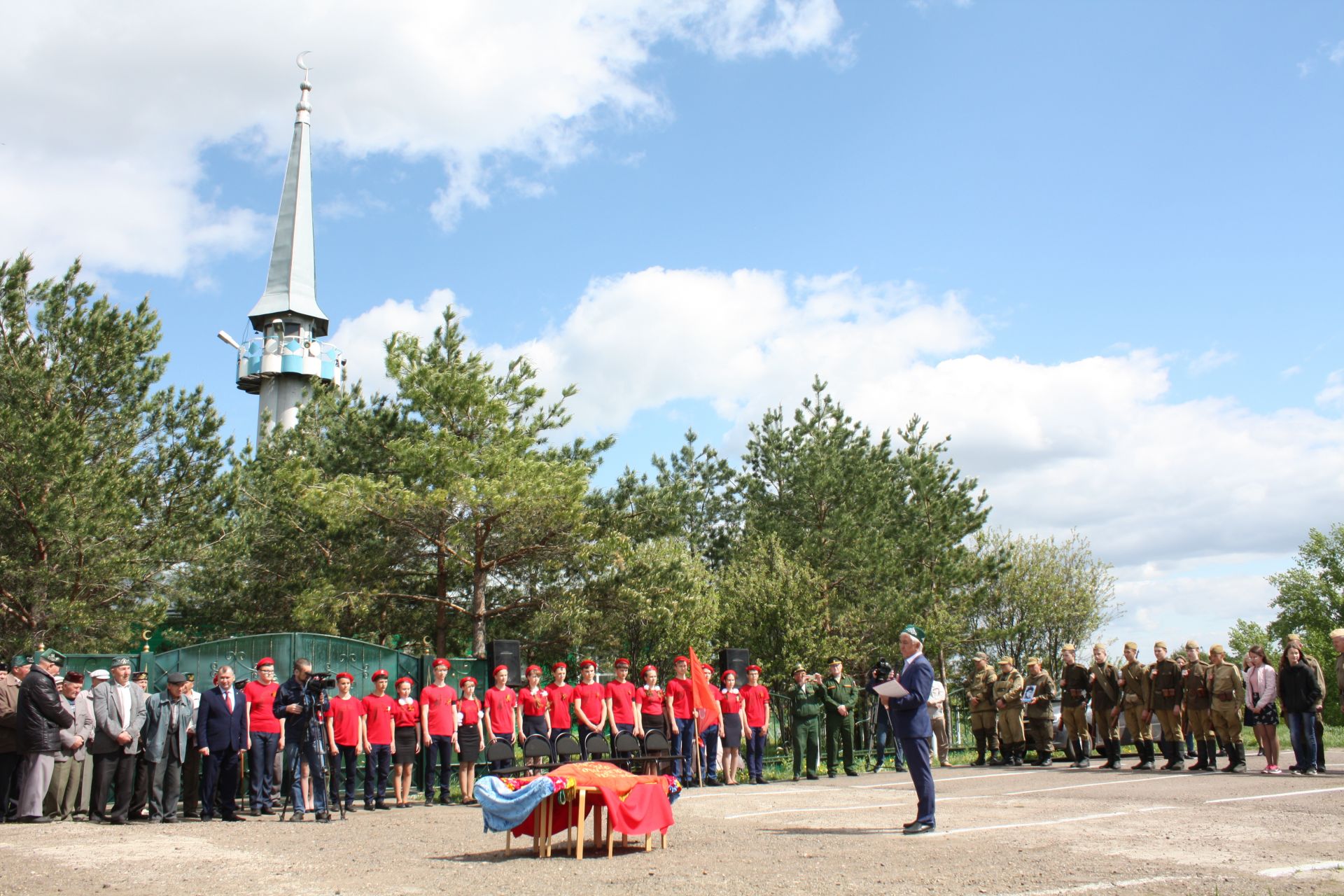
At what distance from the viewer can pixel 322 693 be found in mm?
10773

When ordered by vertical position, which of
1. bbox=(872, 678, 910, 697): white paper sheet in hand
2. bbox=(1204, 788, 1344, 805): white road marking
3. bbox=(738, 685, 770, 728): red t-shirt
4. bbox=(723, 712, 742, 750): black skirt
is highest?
bbox=(872, 678, 910, 697): white paper sheet in hand

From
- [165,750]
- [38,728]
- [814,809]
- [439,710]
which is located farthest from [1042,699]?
[38,728]

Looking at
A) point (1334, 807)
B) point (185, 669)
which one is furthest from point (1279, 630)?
point (185, 669)

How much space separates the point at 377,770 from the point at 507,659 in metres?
2.83

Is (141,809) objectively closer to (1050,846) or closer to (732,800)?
(732,800)

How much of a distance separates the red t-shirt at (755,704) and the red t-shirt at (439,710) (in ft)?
15.9

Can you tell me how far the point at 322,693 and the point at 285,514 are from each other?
1425cm

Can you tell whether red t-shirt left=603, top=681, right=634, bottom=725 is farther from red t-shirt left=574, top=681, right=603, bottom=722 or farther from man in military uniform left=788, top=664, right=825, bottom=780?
man in military uniform left=788, top=664, right=825, bottom=780

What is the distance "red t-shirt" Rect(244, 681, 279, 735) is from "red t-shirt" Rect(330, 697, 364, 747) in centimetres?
68

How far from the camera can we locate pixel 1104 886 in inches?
231

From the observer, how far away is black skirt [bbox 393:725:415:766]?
41.1 feet

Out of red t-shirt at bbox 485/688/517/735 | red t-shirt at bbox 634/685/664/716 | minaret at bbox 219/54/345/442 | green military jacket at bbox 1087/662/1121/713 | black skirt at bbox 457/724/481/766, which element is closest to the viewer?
black skirt at bbox 457/724/481/766

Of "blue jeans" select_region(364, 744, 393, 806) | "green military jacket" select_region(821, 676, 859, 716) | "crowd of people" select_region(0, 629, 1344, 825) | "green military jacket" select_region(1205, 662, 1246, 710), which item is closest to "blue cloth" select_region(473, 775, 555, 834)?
"crowd of people" select_region(0, 629, 1344, 825)

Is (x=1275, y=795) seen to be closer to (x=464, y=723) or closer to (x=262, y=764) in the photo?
(x=464, y=723)
